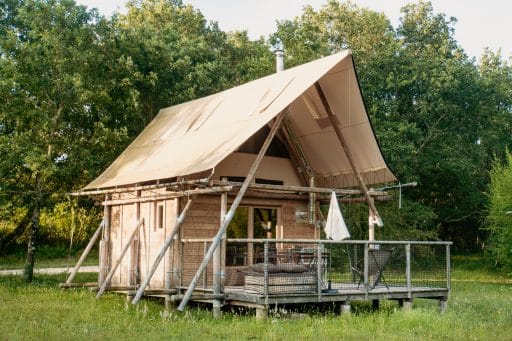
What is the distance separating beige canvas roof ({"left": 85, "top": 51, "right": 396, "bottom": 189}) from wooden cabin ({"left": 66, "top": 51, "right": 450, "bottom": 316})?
38 mm

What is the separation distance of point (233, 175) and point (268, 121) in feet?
11.4

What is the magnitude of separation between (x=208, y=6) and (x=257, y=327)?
3350 cm

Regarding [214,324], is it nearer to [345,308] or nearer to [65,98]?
[345,308]

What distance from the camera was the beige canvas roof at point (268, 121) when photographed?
14.9 metres

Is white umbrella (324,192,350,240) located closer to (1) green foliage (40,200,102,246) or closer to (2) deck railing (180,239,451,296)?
(2) deck railing (180,239,451,296)

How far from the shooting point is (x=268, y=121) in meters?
14.5

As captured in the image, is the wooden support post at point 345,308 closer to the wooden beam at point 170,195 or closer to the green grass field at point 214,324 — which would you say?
the green grass field at point 214,324

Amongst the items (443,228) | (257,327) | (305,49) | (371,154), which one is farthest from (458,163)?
(257,327)

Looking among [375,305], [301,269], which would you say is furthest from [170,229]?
[375,305]

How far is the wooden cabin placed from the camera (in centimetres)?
1497

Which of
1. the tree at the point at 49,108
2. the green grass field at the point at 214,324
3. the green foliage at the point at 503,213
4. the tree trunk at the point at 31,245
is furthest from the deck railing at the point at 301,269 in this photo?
the green foliage at the point at 503,213

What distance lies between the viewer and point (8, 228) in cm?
3189

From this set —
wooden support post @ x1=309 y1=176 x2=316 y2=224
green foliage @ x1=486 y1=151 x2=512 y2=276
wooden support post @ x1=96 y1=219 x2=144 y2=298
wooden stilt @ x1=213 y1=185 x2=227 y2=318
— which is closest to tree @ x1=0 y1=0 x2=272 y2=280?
wooden support post @ x1=96 y1=219 x2=144 y2=298

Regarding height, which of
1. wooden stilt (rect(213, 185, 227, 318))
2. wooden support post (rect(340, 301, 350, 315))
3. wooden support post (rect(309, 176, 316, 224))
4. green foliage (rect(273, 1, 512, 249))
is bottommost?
wooden support post (rect(340, 301, 350, 315))
